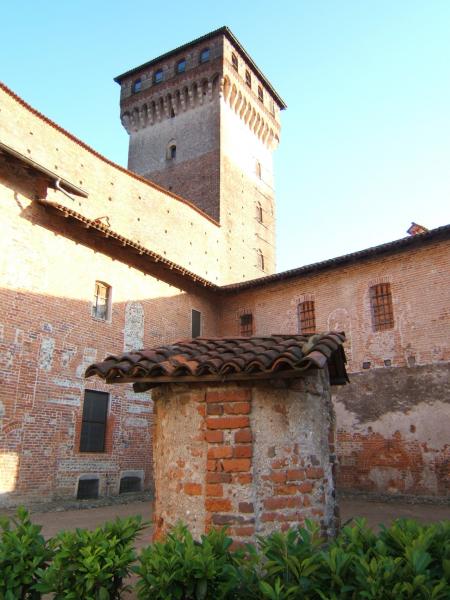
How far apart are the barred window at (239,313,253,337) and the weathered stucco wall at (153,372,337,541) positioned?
45.6 ft

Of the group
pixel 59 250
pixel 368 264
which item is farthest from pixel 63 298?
pixel 368 264

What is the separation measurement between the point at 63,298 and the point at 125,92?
64.7 feet

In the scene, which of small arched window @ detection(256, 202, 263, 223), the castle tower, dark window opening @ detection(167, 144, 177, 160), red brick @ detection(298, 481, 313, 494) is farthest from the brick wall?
dark window opening @ detection(167, 144, 177, 160)

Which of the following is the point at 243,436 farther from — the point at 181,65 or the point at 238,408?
the point at 181,65

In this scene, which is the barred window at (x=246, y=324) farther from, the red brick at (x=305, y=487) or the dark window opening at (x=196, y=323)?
the red brick at (x=305, y=487)

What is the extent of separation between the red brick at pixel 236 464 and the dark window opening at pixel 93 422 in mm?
10021

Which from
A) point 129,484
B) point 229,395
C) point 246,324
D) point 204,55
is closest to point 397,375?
point 246,324

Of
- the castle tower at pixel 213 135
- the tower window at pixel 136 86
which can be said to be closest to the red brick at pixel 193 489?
the castle tower at pixel 213 135

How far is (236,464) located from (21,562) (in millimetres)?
1846

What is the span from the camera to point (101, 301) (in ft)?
49.4

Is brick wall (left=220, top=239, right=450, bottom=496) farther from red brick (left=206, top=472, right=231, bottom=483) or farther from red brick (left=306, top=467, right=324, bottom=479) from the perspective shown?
red brick (left=206, top=472, right=231, bottom=483)

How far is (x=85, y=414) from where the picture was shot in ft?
45.1

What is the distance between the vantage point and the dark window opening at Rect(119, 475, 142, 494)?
47.2 feet

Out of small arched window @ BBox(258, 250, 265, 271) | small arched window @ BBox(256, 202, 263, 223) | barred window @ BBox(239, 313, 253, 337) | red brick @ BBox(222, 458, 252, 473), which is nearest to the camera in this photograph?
red brick @ BBox(222, 458, 252, 473)
